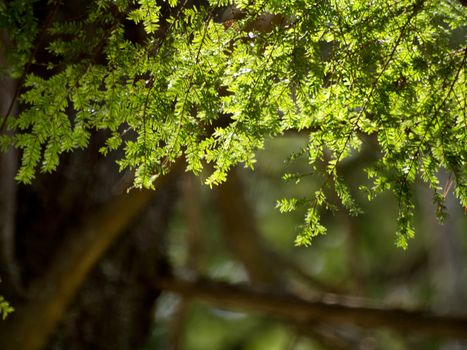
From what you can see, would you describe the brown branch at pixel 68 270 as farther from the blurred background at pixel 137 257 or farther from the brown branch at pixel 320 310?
the brown branch at pixel 320 310

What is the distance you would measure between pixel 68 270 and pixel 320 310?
4.12 feet

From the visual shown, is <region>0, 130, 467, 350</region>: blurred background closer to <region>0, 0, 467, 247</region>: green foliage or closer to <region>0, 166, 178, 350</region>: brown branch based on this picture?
<region>0, 166, 178, 350</region>: brown branch

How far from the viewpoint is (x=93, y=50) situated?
1592 mm

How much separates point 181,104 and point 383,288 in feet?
22.3

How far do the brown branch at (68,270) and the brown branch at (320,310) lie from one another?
0.71 m

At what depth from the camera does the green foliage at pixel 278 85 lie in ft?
4.80

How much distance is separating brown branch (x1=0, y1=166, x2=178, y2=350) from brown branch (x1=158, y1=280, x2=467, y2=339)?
2.33 ft

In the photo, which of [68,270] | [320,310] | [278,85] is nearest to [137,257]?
[68,270]

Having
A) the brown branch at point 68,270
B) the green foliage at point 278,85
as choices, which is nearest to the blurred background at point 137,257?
the brown branch at point 68,270

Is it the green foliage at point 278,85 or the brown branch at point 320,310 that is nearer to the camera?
the green foliage at point 278,85

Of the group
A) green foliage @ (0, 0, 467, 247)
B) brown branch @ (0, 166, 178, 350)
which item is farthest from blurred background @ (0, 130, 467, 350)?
green foliage @ (0, 0, 467, 247)

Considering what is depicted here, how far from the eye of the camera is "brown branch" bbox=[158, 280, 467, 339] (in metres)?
3.22

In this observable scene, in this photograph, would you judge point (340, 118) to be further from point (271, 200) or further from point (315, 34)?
point (271, 200)

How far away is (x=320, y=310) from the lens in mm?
3457
